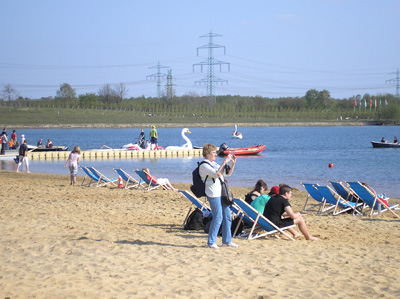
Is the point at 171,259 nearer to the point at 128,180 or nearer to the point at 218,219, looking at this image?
the point at 218,219

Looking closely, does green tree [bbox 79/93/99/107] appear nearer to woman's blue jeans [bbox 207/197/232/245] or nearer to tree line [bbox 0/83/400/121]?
tree line [bbox 0/83/400/121]

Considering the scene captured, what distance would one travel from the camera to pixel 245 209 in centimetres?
887

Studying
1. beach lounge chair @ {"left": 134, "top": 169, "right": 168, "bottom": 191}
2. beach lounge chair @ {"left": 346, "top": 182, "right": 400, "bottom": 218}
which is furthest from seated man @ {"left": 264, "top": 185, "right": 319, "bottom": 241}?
beach lounge chair @ {"left": 134, "top": 169, "right": 168, "bottom": 191}

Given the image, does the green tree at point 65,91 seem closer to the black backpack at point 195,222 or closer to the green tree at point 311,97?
the green tree at point 311,97

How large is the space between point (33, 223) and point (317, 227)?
542 centimetres

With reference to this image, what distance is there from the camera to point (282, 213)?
8.93m

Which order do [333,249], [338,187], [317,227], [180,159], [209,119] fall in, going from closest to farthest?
[333,249]
[317,227]
[338,187]
[180,159]
[209,119]

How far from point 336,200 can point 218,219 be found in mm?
5496

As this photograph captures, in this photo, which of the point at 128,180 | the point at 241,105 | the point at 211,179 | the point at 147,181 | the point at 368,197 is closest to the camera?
the point at 211,179

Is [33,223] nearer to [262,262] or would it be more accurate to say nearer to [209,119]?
[262,262]

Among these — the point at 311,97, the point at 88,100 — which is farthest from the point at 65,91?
the point at 311,97

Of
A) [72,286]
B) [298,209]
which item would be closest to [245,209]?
[72,286]

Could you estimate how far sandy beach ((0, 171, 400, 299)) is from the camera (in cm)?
592

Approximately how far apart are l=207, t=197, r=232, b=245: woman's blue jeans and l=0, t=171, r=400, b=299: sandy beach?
0.25 meters
